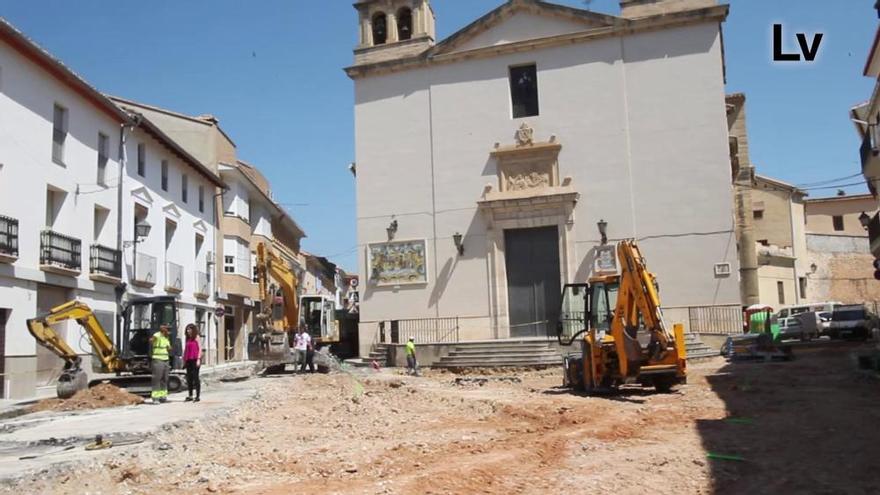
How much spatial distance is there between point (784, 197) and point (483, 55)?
26511 millimetres

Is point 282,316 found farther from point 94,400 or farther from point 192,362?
point 94,400

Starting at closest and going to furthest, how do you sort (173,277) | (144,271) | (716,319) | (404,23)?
(716,319) → (144,271) → (173,277) → (404,23)

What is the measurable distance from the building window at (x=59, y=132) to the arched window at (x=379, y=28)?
12.4 meters

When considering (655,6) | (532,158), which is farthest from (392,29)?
(655,6)

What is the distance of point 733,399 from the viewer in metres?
12.7

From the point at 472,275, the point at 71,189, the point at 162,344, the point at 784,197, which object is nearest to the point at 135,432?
the point at 162,344

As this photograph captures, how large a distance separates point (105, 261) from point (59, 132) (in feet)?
12.8

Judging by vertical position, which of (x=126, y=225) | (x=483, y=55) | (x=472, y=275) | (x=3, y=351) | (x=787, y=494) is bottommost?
(x=787, y=494)

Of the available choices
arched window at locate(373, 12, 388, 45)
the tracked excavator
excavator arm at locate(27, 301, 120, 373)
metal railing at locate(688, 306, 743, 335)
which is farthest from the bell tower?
excavator arm at locate(27, 301, 120, 373)

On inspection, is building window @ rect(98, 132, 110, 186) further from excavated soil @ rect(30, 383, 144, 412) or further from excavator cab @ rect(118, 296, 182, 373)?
excavated soil @ rect(30, 383, 144, 412)

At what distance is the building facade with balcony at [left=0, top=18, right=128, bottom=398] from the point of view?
16.9 m

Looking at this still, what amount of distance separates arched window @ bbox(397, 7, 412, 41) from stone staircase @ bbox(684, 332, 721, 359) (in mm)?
14758

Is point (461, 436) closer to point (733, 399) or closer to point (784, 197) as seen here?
point (733, 399)

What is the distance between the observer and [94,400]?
14.3 meters
